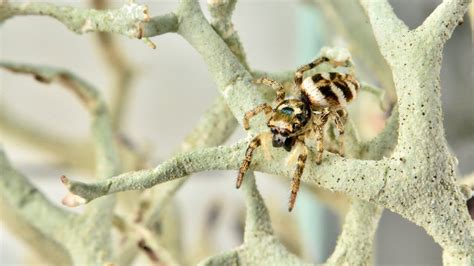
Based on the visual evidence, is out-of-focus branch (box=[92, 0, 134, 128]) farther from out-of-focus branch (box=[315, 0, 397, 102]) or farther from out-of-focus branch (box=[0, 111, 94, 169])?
out-of-focus branch (box=[315, 0, 397, 102])

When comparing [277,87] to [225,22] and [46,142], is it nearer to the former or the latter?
[225,22]

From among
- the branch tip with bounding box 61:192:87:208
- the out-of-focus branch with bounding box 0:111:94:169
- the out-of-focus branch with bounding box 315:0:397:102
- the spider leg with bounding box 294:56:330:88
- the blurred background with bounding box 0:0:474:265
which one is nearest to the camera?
the branch tip with bounding box 61:192:87:208

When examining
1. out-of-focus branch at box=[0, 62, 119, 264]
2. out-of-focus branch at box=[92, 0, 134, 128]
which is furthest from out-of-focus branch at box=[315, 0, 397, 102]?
out-of-focus branch at box=[92, 0, 134, 128]

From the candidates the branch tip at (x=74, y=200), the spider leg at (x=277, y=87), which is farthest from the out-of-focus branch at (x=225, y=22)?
the branch tip at (x=74, y=200)

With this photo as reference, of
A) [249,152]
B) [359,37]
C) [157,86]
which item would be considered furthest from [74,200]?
[157,86]

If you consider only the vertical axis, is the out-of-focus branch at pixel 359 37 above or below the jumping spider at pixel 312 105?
below

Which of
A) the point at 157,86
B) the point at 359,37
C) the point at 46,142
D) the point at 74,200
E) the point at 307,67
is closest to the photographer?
the point at 74,200

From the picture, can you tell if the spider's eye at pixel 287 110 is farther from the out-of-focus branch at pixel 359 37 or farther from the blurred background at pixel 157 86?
the blurred background at pixel 157 86
